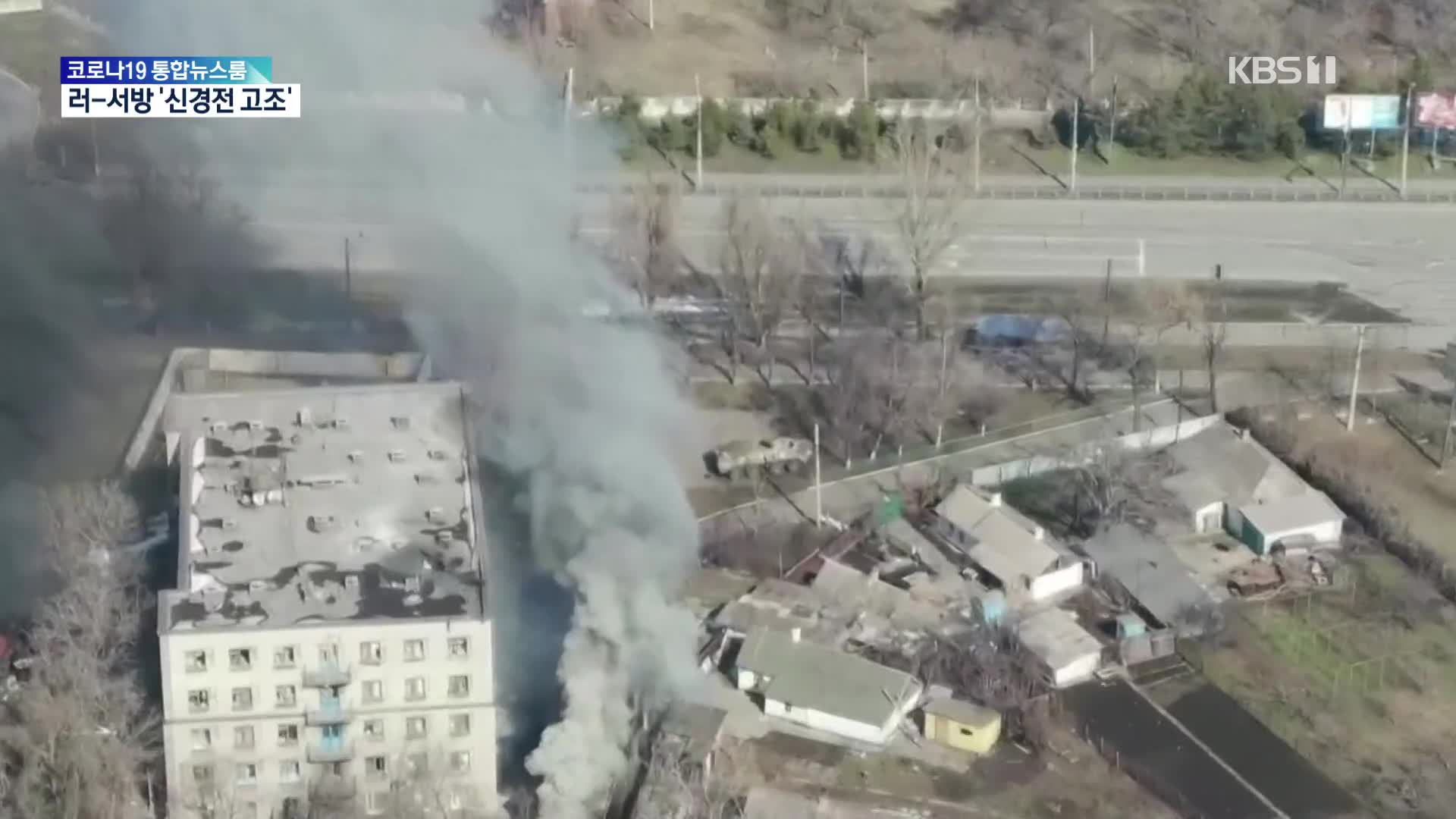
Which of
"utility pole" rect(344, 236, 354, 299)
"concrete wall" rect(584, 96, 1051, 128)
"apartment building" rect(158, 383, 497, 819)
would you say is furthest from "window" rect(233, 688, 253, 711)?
"concrete wall" rect(584, 96, 1051, 128)

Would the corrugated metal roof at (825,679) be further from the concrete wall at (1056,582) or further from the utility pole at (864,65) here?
the utility pole at (864,65)

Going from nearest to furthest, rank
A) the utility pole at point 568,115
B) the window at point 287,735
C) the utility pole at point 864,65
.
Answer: the window at point 287,735
the utility pole at point 568,115
the utility pole at point 864,65

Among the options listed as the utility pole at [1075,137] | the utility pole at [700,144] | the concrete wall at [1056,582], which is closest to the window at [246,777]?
the concrete wall at [1056,582]

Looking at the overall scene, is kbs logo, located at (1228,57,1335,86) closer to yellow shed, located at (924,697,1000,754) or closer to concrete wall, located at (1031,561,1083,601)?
concrete wall, located at (1031,561,1083,601)

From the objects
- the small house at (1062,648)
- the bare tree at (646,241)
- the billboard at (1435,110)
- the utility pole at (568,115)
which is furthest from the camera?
the billboard at (1435,110)

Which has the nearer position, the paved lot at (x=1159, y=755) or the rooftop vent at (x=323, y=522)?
the paved lot at (x=1159, y=755)

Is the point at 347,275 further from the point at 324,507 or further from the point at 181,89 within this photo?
the point at 324,507

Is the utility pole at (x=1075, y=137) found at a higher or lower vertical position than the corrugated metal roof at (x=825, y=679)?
higher
